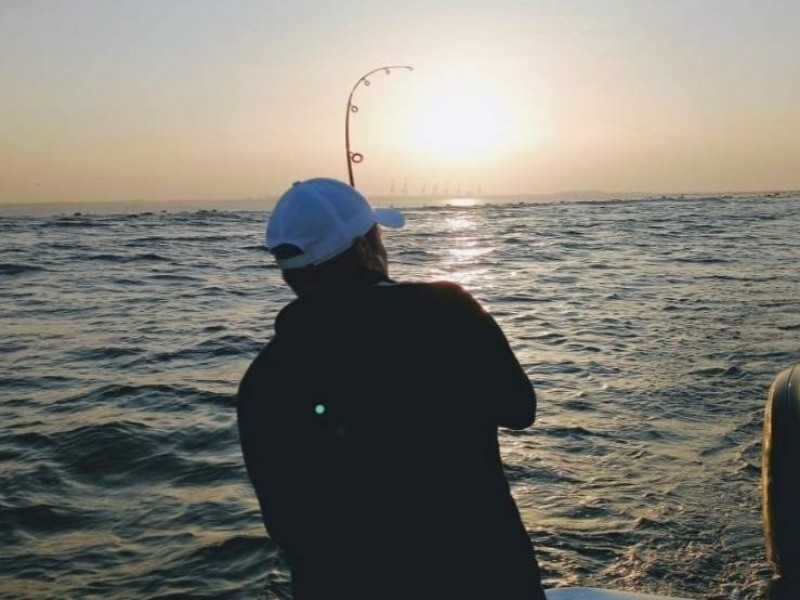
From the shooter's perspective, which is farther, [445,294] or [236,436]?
[236,436]

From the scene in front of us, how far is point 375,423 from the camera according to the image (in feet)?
6.24

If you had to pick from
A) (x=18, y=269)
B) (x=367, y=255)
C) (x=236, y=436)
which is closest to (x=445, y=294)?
(x=367, y=255)

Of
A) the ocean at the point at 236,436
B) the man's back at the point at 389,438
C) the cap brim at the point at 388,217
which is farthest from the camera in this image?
the ocean at the point at 236,436

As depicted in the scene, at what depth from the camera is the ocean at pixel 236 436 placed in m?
5.45

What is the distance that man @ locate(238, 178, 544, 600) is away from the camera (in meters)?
1.89

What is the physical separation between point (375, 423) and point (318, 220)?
0.53 meters

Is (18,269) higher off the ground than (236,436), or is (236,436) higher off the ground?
(18,269)

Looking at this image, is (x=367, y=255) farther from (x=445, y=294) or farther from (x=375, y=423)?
(x=375, y=423)

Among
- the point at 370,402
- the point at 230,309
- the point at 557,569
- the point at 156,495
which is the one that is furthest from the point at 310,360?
the point at 230,309

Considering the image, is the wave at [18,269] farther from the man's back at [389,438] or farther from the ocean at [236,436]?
the man's back at [389,438]

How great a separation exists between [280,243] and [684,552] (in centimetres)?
434

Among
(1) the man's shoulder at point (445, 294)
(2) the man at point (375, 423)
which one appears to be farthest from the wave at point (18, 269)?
(1) the man's shoulder at point (445, 294)

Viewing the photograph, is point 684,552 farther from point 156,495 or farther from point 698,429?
point 156,495

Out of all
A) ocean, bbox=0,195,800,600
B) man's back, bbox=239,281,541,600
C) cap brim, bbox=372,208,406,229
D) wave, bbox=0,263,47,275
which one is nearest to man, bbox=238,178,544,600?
man's back, bbox=239,281,541,600
